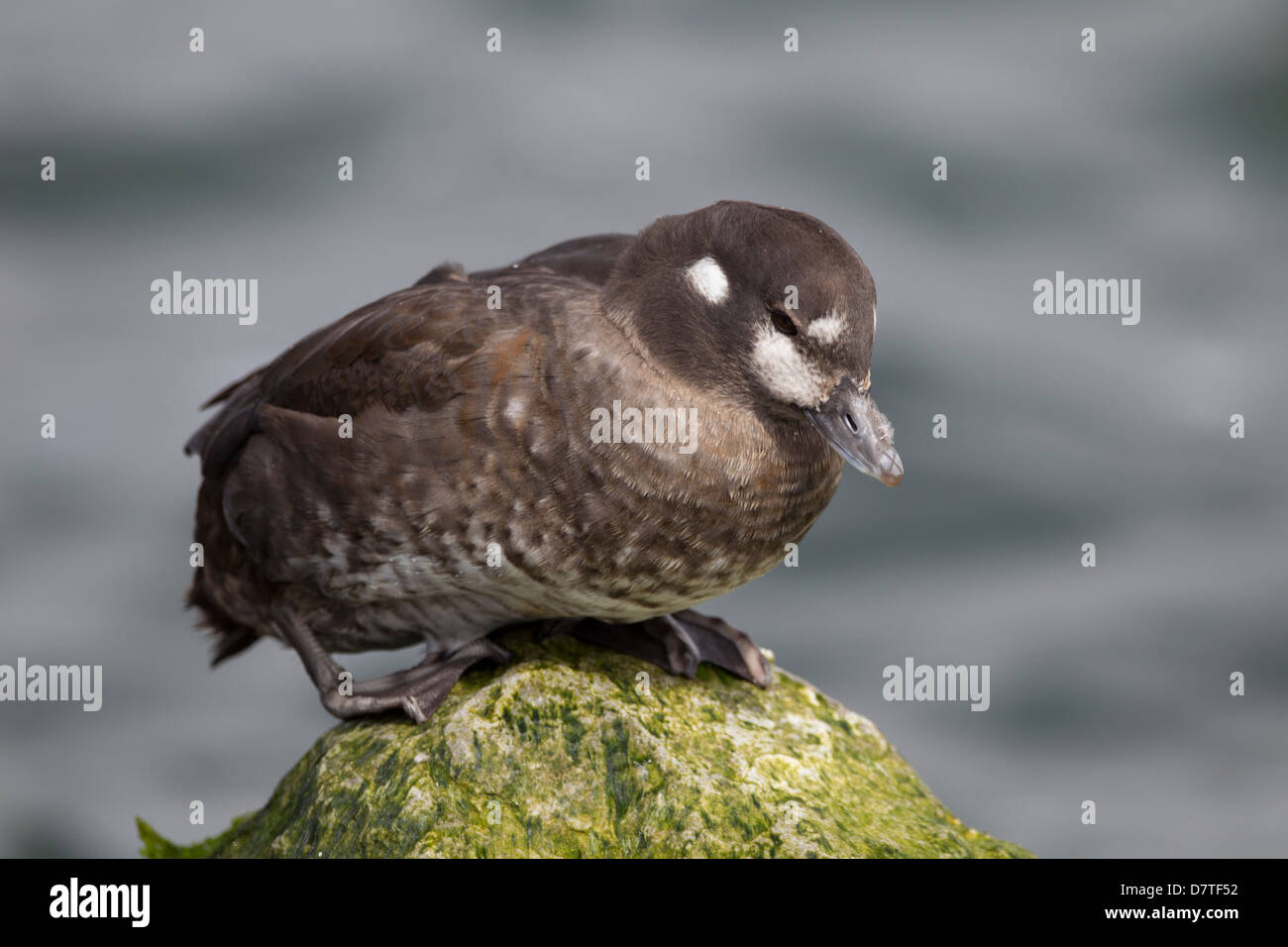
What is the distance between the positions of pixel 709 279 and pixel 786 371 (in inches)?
15.7

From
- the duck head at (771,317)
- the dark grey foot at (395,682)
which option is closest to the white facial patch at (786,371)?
the duck head at (771,317)

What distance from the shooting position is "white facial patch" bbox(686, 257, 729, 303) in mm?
4973

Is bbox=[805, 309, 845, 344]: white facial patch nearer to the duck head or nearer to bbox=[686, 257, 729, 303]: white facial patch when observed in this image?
the duck head

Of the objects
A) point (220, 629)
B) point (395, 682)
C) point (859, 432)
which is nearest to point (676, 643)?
point (395, 682)

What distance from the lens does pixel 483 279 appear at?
577cm

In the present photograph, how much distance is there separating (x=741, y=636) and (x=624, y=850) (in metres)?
1.19

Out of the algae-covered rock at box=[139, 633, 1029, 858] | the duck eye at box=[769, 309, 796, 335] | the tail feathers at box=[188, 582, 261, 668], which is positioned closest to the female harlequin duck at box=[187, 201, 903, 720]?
the duck eye at box=[769, 309, 796, 335]

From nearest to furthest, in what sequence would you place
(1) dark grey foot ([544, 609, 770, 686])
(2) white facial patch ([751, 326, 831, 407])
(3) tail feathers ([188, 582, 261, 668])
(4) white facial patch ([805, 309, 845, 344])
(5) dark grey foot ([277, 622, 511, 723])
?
(4) white facial patch ([805, 309, 845, 344]), (2) white facial patch ([751, 326, 831, 407]), (5) dark grey foot ([277, 622, 511, 723]), (1) dark grey foot ([544, 609, 770, 686]), (3) tail feathers ([188, 582, 261, 668])

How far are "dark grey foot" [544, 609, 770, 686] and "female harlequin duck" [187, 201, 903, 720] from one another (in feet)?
0.06

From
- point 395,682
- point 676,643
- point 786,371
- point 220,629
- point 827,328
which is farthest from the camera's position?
point 220,629

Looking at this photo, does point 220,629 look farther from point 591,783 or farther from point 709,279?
point 709,279

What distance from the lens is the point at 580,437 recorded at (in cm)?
504

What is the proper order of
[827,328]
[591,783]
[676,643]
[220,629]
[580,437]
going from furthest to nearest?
[220,629] < [676,643] < [591,783] < [580,437] < [827,328]
